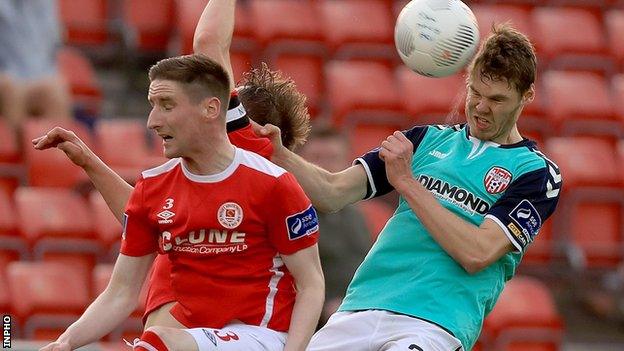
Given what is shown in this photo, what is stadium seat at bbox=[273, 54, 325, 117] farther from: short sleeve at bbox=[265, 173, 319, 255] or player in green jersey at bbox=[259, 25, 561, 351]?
short sleeve at bbox=[265, 173, 319, 255]

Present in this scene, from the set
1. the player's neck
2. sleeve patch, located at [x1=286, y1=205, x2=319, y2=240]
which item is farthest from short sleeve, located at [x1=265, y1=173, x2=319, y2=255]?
the player's neck

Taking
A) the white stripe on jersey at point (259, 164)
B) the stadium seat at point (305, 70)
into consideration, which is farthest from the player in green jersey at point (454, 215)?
the stadium seat at point (305, 70)

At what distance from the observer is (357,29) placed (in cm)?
1089

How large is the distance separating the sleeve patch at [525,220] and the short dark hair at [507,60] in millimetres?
402

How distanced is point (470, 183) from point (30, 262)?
416cm

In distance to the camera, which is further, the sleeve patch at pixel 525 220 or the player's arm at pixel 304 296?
the sleeve patch at pixel 525 220

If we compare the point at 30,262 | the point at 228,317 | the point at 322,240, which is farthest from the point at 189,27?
the point at 228,317

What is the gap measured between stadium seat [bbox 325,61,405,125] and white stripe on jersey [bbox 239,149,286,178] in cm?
548

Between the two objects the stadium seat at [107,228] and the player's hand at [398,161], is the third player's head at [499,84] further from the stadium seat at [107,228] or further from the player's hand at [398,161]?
the stadium seat at [107,228]

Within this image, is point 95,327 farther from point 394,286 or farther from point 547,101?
point 547,101

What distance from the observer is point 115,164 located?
9047 millimetres

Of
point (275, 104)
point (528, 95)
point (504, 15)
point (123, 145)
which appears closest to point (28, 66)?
point (123, 145)

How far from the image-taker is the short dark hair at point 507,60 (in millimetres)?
5105

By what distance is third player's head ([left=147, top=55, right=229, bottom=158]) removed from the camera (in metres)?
4.64
